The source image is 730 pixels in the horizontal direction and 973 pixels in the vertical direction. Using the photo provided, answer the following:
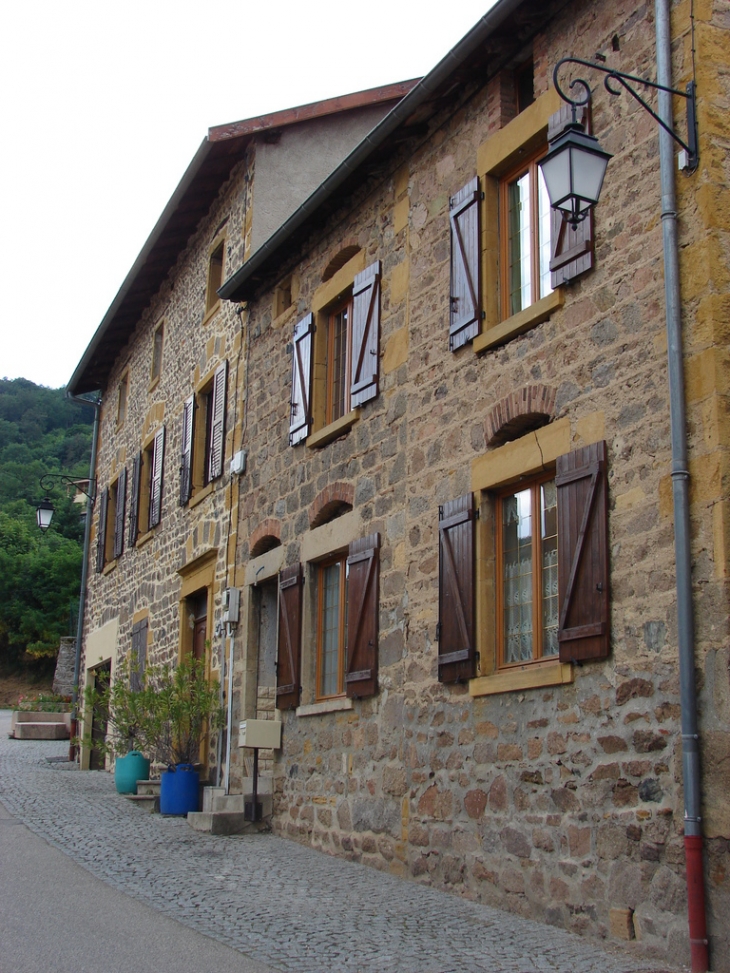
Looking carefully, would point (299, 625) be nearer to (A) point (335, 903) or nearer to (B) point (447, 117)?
(A) point (335, 903)

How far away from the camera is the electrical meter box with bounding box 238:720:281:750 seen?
1109 cm

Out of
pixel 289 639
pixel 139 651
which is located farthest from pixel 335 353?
pixel 139 651

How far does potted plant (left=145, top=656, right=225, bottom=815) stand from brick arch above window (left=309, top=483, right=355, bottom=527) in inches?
109

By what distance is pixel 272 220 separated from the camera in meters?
14.0

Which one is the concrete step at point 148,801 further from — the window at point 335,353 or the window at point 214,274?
the window at point 214,274

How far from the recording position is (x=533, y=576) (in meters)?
7.72

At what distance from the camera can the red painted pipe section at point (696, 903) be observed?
5.73 m

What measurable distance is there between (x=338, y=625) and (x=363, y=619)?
3.39 feet

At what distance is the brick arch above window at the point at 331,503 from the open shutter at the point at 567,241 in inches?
129

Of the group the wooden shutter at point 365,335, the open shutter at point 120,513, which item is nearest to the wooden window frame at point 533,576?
the wooden shutter at point 365,335

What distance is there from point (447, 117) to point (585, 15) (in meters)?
1.85

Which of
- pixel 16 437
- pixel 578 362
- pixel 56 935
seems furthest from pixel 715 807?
pixel 16 437

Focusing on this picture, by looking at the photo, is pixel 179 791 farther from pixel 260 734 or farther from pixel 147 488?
pixel 147 488

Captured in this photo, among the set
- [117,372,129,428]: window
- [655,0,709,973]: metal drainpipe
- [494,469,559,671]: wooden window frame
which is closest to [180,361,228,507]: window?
[117,372,129,428]: window
